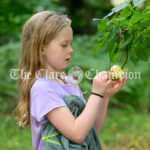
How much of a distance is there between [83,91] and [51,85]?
1.87m

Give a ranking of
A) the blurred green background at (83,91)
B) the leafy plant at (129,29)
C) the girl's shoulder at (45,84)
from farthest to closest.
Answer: the blurred green background at (83,91) < the girl's shoulder at (45,84) < the leafy plant at (129,29)

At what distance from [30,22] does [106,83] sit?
55cm

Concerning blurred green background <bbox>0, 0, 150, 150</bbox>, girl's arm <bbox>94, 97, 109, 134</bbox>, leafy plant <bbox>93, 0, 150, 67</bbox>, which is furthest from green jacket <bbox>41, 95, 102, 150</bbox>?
blurred green background <bbox>0, 0, 150, 150</bbox>

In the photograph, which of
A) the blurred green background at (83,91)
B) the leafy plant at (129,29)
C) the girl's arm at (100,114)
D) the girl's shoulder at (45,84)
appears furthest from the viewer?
the blurred green background at (83,91)

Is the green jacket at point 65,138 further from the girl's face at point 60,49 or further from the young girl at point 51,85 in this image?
the girl's face at point 60,49

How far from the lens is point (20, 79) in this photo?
158 cm

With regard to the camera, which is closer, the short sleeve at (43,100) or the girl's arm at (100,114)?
the short sleeve at (43,100)

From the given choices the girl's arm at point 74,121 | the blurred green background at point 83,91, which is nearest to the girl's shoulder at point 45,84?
the girl's arm at point 74,121

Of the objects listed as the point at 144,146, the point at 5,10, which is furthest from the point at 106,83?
the point at 5,10

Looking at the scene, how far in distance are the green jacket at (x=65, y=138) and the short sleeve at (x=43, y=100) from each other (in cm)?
5

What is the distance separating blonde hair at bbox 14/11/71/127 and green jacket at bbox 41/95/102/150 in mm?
223

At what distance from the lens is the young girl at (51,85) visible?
1311 mm

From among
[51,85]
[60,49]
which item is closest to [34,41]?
[60,49]

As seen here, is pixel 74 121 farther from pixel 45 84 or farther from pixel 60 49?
pixel 60 49
